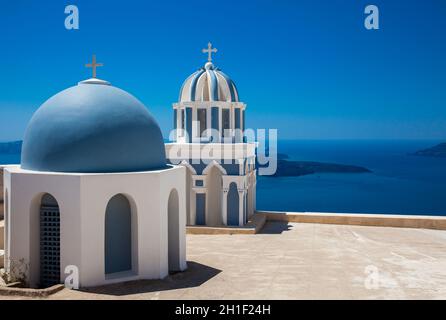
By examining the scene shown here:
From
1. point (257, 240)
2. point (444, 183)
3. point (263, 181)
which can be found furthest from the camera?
point (263, 181)

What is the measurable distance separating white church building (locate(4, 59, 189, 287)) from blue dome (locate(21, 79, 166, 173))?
0.02 meters

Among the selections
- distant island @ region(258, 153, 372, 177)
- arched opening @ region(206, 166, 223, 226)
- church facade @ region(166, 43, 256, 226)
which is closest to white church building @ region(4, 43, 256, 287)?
church facade @ region(166, 43, 256, 226)

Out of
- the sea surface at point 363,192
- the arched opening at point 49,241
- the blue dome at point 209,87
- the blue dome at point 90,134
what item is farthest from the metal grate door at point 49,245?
the sea surface at point 363,192

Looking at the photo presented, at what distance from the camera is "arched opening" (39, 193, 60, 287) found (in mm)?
9930

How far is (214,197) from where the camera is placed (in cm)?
1811

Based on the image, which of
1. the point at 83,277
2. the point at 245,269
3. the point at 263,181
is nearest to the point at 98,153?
the point at 83,277

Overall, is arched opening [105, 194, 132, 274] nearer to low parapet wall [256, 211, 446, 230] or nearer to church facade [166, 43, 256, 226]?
A: church facade [166, 43, 256, 226]

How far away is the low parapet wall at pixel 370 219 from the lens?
17625 millimetres

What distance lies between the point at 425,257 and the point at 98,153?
902cm

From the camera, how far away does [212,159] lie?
17.4 m

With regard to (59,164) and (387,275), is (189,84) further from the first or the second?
(387,275)

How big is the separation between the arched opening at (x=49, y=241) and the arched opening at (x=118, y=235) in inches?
39.4

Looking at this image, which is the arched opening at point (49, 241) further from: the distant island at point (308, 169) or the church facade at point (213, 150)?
the distant island at point (308, 169)

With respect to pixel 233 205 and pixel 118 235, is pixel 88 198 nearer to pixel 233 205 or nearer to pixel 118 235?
pixel 118 235
